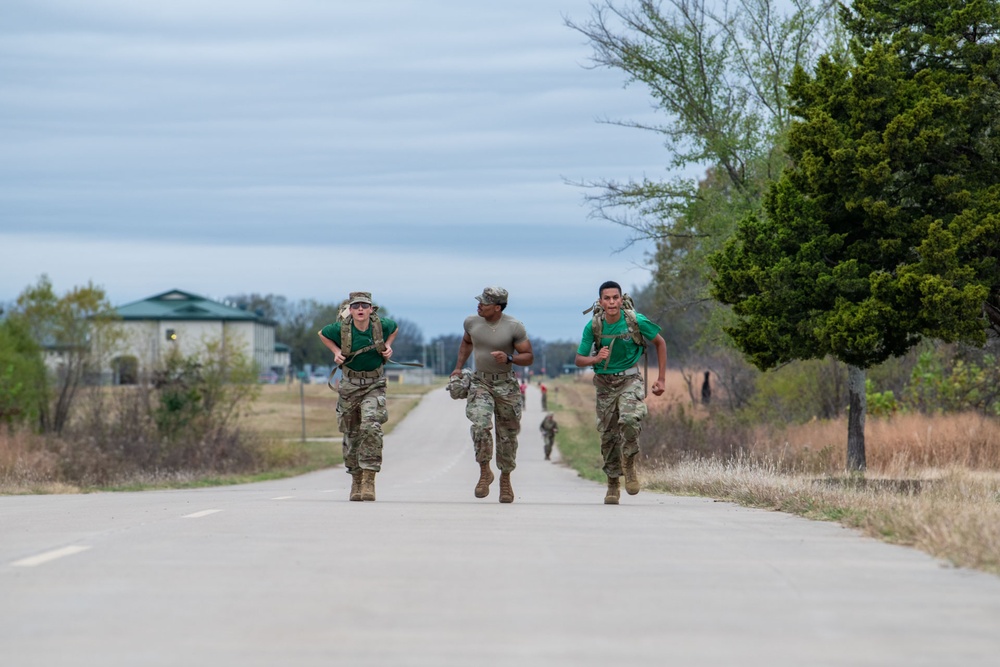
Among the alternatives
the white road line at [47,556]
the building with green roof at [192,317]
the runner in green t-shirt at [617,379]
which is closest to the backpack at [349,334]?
the runner in green t-shirt at [617,379]

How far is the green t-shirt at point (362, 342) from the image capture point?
51.0ft

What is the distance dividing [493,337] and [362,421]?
166 cm

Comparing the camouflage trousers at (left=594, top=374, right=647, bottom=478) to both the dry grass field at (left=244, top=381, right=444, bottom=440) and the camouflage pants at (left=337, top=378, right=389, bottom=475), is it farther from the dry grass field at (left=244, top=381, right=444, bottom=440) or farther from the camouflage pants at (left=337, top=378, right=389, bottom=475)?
the dry grass field at (left=244, top=381, right=444, bottom=440)

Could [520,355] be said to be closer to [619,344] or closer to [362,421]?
[619,344]

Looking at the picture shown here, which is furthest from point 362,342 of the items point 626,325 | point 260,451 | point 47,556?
point 260,451

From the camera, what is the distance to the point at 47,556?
28.1 ft

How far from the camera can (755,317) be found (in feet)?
73.7

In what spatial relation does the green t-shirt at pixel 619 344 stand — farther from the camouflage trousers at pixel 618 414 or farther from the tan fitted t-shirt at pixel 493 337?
the tan fitted t-shirt at pixel 493 337

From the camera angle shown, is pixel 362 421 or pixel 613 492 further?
pixel 362 421

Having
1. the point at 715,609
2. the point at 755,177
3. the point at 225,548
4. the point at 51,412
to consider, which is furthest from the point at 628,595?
the point at 51,412

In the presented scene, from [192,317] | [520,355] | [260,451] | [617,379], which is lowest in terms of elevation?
[260,451]

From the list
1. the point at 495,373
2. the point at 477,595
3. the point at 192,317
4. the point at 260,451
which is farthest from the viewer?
the point at 192,317

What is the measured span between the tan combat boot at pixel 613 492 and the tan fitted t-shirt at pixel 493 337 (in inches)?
60.1

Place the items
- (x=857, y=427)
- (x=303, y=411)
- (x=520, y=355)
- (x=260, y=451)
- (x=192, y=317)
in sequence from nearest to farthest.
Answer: (x=520, y=355), (x=857, y=427), (x=260, y=451), (x=303, y=411), (x=192, y=317)
